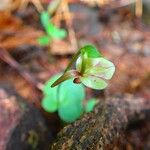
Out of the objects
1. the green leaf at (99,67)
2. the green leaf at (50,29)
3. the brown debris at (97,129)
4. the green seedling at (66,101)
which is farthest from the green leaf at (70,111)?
the green leaf at (50,29)

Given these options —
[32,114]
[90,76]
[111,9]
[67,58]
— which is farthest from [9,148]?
[111,9]

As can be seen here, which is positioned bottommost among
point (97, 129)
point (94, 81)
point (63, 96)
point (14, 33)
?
point (14, 33)

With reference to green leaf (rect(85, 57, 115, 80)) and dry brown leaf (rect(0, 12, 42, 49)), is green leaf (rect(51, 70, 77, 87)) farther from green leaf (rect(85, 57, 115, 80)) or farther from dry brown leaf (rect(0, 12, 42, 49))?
dry brown leaf (rect(0, 12, 42, 49))

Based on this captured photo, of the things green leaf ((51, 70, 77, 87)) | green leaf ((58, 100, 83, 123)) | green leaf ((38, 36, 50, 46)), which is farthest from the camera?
green leaf ((38, 36, 50, 46))

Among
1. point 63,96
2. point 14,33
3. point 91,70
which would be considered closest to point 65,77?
point 91,70

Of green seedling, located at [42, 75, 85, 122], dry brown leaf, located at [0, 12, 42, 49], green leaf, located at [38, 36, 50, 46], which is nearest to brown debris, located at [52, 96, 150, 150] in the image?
green seedling, located at [42, 75, 85, 122]

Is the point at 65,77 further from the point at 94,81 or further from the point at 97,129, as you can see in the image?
the point at 97,129

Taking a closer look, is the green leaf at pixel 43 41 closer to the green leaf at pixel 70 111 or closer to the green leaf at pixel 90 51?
the green leaf at pixel 70 111
